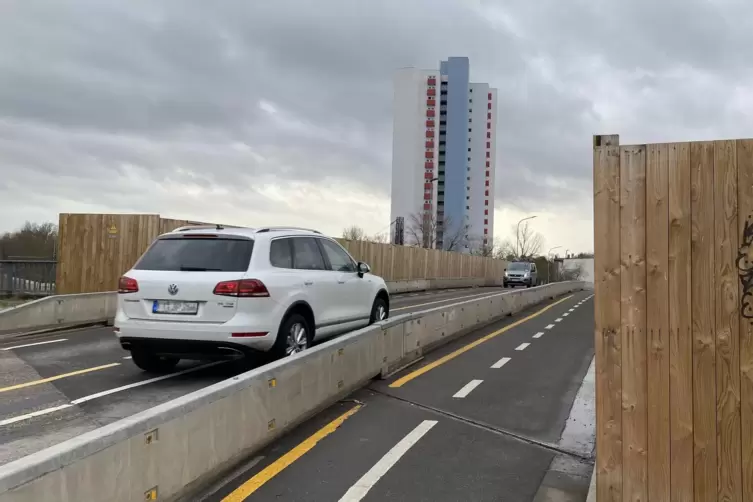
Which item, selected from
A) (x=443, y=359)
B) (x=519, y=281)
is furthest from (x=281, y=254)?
(x=519, y=281)

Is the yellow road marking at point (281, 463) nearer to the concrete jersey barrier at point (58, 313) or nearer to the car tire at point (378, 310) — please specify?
the car tire at point (378, 310)

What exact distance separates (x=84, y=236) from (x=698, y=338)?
1736cm

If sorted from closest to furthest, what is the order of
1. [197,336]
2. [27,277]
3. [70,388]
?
[197,336], [70,388], [27,277]

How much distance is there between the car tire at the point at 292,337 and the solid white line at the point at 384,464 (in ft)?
6.90

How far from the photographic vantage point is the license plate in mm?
7203

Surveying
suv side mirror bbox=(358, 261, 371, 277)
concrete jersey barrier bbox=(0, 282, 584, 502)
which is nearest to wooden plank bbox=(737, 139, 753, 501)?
concrete jersey barrier bbox=(0, 282, 584, 502)

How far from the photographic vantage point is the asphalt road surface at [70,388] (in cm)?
559

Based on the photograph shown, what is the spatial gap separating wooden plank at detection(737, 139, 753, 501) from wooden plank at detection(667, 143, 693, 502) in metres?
0.25

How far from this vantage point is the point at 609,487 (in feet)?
11.9

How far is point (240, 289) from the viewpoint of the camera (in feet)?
23.5

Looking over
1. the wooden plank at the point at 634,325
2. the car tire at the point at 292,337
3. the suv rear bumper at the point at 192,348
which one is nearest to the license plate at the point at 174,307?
the suv rear bumper at the point at 192,348

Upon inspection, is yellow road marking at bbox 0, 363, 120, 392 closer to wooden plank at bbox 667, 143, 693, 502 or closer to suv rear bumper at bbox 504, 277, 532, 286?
wooden plank at bbox 667, 143, 693, 502

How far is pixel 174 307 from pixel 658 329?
5.53 metres

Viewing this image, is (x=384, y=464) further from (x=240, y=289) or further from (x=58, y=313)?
(x=58, y=313)
